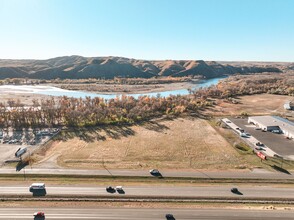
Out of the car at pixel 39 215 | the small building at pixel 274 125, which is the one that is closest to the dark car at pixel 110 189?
the car at pixel 39 215

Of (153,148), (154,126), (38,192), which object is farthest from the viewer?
(154,126)

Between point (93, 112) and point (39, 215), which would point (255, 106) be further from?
point (39, 215)

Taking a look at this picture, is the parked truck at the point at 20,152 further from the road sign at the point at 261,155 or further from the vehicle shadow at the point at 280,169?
the vehicle shadow at the point at 280,169

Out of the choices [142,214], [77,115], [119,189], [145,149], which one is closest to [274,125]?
[145,149]

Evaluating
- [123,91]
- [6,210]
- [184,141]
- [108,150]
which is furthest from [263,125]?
[123,91]

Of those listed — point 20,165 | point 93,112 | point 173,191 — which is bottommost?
point 20,165

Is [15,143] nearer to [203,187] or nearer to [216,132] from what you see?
[203,187]
